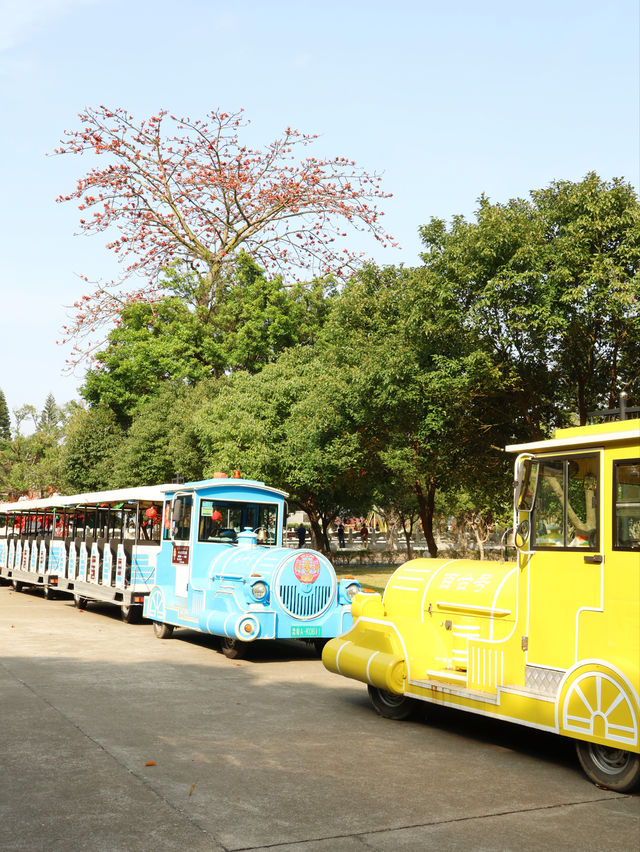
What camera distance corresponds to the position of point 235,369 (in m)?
34.4

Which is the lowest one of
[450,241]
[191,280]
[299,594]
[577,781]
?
[577,781]

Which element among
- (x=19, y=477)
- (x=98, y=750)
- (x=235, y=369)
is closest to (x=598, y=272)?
(x=98, y=750)

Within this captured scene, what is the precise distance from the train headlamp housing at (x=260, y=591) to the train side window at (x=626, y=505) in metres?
6.55

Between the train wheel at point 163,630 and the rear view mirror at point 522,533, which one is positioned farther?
the train wheel at point 163,630

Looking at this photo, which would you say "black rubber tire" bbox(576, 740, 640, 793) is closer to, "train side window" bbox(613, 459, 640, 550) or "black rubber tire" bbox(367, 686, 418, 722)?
→ "train side window" bbox(613, 459, 640, 550)

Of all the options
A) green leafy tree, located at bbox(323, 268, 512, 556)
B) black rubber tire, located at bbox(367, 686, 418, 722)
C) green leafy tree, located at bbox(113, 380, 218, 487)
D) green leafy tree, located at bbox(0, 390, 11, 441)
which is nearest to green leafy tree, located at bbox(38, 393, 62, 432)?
green leafy tree, located at bbox(0, 390, 11, 441)

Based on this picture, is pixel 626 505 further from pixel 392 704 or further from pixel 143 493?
pixel 143 493

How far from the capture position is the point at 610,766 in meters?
6.44

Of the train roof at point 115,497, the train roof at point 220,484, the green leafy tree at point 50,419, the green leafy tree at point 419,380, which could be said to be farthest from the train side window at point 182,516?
the green leafy tree at point 50,419

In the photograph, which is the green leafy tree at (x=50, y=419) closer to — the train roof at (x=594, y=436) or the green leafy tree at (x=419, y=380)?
the green leafy tree at (x=419, y=380)

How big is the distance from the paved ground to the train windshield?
347 cm

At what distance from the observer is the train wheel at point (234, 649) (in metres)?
12.4

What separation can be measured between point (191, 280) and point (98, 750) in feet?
97.0

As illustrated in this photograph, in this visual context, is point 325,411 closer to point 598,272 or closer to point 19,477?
point 598,272
